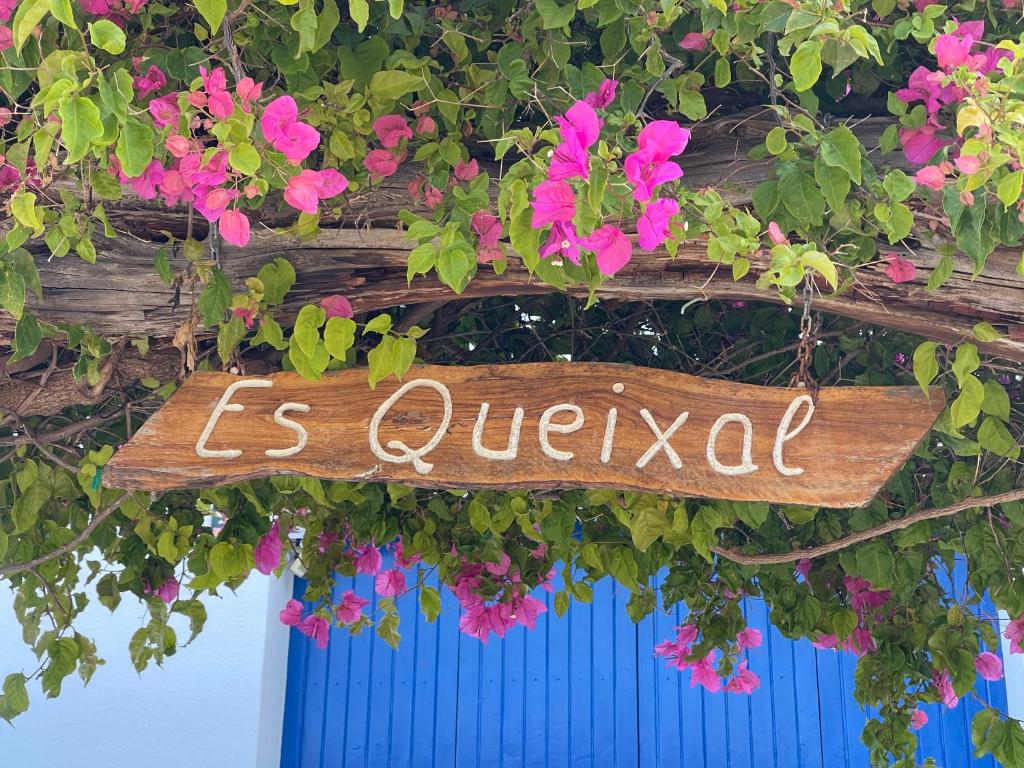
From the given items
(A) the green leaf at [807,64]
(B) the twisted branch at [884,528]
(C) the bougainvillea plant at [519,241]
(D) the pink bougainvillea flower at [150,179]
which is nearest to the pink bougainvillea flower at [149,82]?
(C) the bougainvillea plant at [519,241]

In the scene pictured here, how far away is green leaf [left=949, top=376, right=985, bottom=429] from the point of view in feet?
4.66

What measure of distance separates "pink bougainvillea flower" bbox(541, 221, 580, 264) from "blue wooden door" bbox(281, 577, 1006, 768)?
2946 millimetres

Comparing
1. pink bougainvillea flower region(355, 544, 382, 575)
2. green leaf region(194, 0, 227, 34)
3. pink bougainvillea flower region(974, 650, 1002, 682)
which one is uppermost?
green leaf region(194, 0, 227, 34)

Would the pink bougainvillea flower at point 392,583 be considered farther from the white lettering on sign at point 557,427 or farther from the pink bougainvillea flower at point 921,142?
the pink bougainvillea flower at point 921,142

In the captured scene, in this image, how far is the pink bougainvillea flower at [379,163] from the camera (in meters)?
1.46

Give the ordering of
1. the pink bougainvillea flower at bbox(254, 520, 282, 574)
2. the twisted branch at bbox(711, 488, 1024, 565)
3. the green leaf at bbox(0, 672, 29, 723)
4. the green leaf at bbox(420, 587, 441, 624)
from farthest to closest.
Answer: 1. the green leaf at bbox(420, 587, 441, 624)
2. the pink bougainvillea flower at bbox(254, 520, 282, 574)
3. the green leaf at bbox(0, 672, 29, 723)
4. the twisted branch at bbox(711, 488, 1024, 565)

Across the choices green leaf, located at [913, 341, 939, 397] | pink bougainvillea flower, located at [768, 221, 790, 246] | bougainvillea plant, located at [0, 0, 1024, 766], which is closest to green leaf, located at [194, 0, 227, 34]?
bougainvillea plant, located at [0, 0, 1024, 766]

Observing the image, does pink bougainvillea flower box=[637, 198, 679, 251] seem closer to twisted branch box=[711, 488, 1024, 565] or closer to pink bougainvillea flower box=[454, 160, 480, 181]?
pink bougainvillea flower box=[454, 160, 480, 181]

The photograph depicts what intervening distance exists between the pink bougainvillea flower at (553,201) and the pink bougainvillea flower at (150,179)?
1.68 ft

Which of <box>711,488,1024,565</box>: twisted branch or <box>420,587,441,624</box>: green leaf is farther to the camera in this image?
<box>420,587,441,624</box>: green leaf

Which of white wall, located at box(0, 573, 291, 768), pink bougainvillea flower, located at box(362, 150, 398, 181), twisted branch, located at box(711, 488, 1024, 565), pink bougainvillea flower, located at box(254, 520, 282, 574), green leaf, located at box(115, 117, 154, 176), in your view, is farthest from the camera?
white wall, located at box(0, 573, 291, 768)

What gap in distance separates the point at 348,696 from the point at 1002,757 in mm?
2755

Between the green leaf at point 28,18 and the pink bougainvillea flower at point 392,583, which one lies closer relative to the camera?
the green leaf at point 28,18

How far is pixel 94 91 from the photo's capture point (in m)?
1.21
